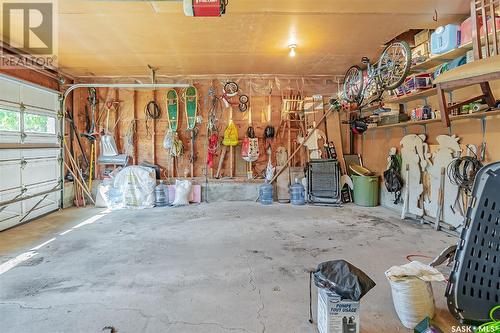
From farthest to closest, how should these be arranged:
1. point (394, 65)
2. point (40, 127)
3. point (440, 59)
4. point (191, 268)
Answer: point (40, 127), point (394, 65), point (440, 59), point (191, 268)

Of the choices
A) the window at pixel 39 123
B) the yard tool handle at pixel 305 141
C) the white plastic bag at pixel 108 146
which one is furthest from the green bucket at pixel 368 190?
the window at pixel 39 123

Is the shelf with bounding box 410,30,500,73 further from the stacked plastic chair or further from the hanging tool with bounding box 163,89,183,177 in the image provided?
the hanging tool with bounding box 163,89,183,177

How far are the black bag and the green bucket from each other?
0.52 meters

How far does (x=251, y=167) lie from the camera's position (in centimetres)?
718

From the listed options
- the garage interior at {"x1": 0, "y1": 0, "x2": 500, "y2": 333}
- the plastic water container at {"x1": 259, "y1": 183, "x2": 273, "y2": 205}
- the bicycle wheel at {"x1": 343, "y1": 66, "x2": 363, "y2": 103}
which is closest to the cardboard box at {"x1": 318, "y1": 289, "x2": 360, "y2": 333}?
the garage interior at {"x1": 0, "y1": 0, "x2": 500, "y2": 333}

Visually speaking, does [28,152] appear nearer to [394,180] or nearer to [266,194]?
[266,194]

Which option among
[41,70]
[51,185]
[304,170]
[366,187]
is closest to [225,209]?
[304,170]

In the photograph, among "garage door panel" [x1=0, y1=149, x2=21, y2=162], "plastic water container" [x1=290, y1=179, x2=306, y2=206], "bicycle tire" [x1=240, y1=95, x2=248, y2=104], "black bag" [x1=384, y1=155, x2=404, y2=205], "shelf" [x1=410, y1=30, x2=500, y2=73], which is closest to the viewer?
"shelf" [x1=410, y1=30, x2=500, y2=73]

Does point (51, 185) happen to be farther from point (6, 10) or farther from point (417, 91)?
point (417, 91)

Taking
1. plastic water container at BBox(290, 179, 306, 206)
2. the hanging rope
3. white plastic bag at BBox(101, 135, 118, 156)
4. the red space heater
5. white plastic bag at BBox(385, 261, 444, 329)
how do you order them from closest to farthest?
white plastic bag at BBox(385, 261, 444, 329), the red space heater, the hanging rope, plastic water container at BBox(290, 179, 306, 206), white plastic bag at BBox(101, 135, 118, 156)

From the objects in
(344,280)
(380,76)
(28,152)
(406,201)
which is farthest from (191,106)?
(344,280)

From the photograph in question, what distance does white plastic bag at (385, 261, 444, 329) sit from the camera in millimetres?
2064

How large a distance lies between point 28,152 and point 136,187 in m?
1.95

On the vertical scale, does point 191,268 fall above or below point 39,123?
below
